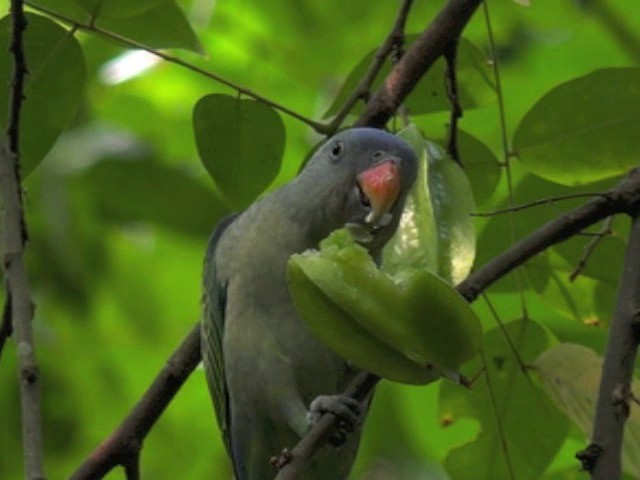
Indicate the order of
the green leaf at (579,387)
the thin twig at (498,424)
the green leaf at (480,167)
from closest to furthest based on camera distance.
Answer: the green leaf at (579,387) < the thin twig at (498,424) < the green leaf at (480,167)

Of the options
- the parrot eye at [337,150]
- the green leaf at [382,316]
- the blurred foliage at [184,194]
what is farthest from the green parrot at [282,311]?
the green leaf at [382,316]

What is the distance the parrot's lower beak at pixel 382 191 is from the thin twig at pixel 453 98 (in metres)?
0.12

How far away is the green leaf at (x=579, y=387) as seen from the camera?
2225 millimetres

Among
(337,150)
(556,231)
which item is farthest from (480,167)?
(556,231)

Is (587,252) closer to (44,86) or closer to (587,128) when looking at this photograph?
(587,128)

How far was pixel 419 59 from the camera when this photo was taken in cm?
289

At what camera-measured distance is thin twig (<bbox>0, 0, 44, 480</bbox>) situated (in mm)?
2109

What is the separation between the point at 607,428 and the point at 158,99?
9.85 ft

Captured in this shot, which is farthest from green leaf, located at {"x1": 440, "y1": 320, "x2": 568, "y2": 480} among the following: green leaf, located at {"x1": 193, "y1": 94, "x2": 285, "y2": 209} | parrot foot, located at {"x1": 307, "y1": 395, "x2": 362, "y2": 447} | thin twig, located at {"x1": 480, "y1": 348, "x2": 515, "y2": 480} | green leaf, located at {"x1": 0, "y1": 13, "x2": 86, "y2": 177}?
green leaf, located at {"x1": 0, "y1": 13, "x2": 86, "y2": 177}

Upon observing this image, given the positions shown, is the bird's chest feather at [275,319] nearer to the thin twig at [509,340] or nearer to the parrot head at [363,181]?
the parrot head at [363,181]

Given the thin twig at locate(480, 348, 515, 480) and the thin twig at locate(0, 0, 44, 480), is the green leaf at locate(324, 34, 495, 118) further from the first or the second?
the thin twig at locate(0, 0, 44, 480)

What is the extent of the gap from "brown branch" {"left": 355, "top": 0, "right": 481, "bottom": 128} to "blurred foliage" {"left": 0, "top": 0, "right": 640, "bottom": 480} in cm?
9

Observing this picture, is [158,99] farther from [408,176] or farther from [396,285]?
[396,285]

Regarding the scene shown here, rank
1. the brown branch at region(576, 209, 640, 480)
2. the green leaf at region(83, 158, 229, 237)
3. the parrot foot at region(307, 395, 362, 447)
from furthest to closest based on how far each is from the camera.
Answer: the green leaf at region(83, 158, 229, 237) < the parrot foot at region(307, 395, 362, 447) < the brown branch at region(576, 209, 640, 480)
